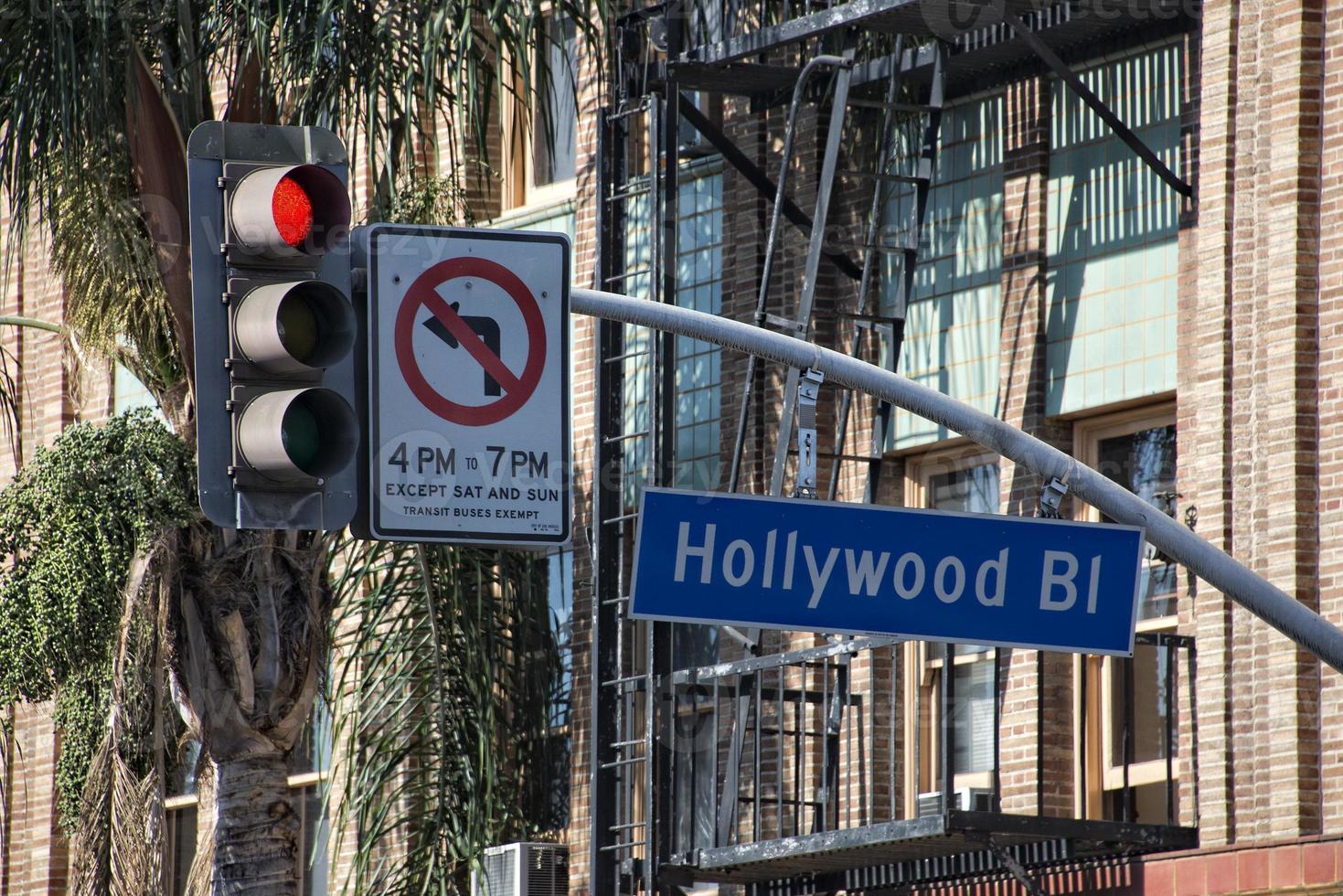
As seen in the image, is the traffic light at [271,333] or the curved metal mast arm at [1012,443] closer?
the traffic light at [271,333]

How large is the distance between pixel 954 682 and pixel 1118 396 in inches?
83.4

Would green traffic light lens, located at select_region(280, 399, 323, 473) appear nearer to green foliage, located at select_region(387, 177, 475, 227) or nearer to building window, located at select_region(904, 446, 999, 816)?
building window, located at select_region(904, 446, 999, 816)

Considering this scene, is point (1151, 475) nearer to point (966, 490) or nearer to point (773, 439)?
point (966, 490)

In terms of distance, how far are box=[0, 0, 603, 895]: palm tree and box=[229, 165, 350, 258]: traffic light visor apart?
7.83 metres

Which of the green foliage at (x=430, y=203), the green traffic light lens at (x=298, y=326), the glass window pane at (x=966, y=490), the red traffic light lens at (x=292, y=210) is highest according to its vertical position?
the green foliage at (x=430, y=203)

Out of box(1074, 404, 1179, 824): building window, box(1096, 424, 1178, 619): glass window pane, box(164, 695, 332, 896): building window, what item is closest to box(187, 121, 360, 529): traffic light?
box(1074, 404, 1179, 824): building window

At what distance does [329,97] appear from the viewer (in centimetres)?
1531

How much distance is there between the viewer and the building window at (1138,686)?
14531 mm

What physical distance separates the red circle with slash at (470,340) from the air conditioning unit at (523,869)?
983 cm

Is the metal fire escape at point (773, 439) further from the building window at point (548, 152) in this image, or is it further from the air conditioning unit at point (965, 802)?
the building window at point (548, 152)

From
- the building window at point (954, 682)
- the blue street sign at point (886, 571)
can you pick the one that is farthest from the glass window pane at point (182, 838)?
the blue street sign at point (886, 571)

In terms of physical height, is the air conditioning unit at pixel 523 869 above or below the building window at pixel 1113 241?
below

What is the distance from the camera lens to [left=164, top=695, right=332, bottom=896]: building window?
19.7 meters

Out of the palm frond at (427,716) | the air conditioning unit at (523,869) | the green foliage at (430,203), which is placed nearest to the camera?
the palm frond at (427,716)
